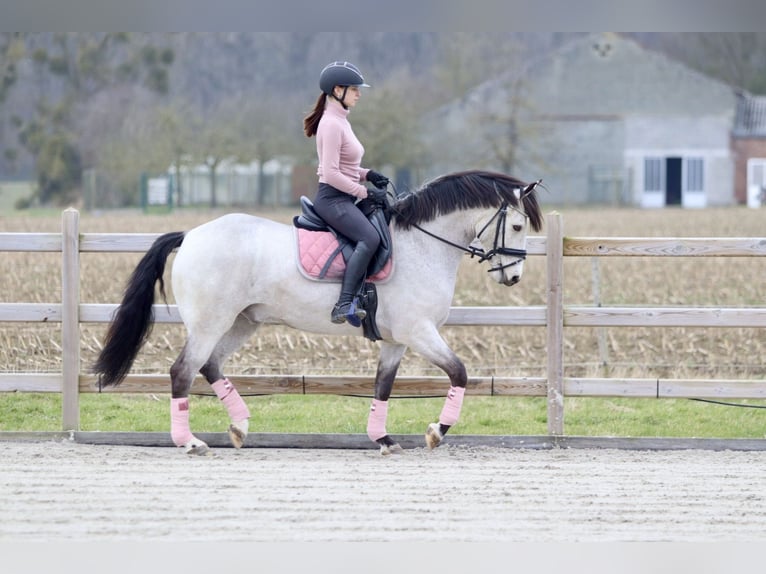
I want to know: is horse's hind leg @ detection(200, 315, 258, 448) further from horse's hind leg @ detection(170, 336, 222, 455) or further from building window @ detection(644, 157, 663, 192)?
building window @ detection(644, 157, 663, 192)

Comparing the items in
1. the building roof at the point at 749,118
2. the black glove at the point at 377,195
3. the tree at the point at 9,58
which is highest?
the tree at the point at 9,58

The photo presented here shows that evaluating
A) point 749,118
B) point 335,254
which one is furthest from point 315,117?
point 749,118

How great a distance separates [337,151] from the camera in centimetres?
725

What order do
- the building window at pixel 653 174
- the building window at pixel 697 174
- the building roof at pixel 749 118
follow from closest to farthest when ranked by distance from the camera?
the building window at pixel 653 174
the building window at pixel 697 174
the building roof at pixel 749 118

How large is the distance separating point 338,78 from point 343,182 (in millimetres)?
666

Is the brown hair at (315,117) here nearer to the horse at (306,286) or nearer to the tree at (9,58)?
the horse at (306,286)

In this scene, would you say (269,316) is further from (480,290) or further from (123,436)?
(480,290)

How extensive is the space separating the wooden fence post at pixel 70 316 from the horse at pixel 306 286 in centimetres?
46

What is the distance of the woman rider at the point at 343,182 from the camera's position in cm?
724

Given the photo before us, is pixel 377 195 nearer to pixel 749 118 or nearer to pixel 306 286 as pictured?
pixel 306 286

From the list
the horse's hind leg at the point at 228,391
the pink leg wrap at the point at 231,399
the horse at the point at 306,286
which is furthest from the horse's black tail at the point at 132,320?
the pink leg wrap at the point at 231,399

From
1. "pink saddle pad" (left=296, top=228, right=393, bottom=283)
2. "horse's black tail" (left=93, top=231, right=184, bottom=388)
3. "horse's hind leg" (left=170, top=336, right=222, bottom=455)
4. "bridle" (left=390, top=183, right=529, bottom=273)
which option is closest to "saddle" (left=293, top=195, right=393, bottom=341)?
"pink saddle pad" (left=296, top=228, right=393, bottom=283)

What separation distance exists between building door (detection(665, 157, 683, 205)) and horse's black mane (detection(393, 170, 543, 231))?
4961 cm

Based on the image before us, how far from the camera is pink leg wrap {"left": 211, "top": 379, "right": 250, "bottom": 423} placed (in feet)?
24.9
